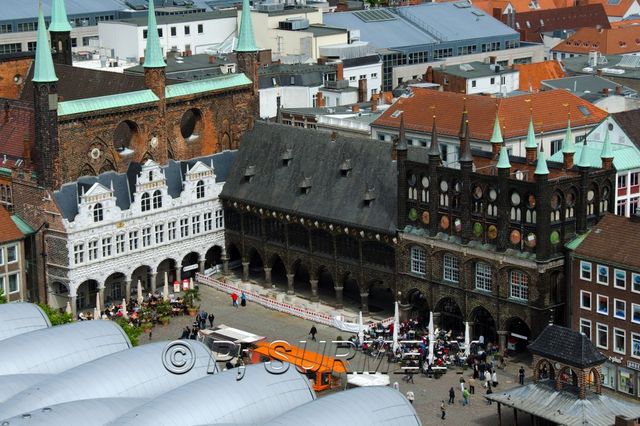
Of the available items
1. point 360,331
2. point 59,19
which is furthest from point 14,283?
point 59,19

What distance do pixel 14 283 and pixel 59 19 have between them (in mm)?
38014

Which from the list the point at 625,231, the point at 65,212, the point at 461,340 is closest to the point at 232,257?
the point at 65,212

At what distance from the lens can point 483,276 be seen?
14725 centimetres

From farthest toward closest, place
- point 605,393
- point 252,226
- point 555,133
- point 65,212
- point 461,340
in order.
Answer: point 555,133
point 252,226
point 65,212
point 461,340
point 605,393

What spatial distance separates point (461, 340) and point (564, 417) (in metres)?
25.4

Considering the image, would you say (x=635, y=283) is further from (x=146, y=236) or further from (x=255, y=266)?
(x=146, y=236)

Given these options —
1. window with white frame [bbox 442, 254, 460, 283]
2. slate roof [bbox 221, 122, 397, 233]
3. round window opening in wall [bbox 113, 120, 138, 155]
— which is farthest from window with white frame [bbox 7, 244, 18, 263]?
window with white frame [bbox 442, 254, 460, 283]

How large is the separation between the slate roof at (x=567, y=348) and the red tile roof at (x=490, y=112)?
53591 mm

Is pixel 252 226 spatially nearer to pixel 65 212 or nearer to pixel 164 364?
pixel 65 212

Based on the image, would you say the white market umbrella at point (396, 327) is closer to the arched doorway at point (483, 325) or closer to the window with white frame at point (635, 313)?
the arched doorway at point (483, 325)

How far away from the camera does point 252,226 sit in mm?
169750

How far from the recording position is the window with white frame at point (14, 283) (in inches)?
6220

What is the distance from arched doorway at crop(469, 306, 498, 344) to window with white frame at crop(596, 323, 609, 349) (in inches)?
451

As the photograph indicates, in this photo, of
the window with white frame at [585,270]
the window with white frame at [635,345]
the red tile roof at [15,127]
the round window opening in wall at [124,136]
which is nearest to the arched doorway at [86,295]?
the round window opening in wall at [124,136]
